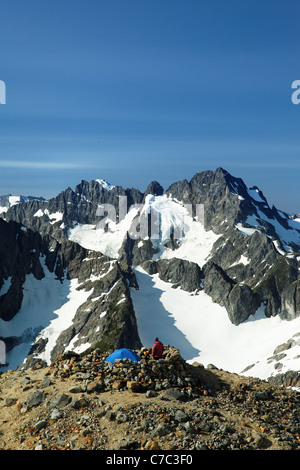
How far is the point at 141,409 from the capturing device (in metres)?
19.4

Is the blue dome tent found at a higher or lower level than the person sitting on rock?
lower

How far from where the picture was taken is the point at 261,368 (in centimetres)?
14612

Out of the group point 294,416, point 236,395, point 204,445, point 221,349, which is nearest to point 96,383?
point 204,445

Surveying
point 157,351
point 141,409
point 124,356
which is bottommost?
point 124,356

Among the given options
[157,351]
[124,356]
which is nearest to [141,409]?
[157,351]

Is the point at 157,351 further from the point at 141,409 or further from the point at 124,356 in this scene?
the point at 141,409

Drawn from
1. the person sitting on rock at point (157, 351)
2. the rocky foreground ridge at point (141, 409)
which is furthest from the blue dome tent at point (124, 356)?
the person sitting on rock at point (157, 351)

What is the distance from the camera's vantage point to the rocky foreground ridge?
1753cm

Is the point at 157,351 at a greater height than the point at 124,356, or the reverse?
the point at 157,351

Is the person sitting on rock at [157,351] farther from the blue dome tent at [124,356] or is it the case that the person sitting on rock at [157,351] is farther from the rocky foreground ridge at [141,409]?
the blue dome tent at [124,356]

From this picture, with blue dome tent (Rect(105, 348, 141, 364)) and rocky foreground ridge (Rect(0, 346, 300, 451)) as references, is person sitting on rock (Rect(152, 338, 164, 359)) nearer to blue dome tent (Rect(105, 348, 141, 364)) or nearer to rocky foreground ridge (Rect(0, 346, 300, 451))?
rocky foreground ridge (Rect(0, 346, 300, 451))

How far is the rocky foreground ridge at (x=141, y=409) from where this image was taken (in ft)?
57.5

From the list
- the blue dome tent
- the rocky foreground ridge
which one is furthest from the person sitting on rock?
the blue dome tent

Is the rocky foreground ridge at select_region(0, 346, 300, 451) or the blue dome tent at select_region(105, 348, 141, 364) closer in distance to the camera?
the rocky foreground ridge at select_region(0, 346, 300, 451)
